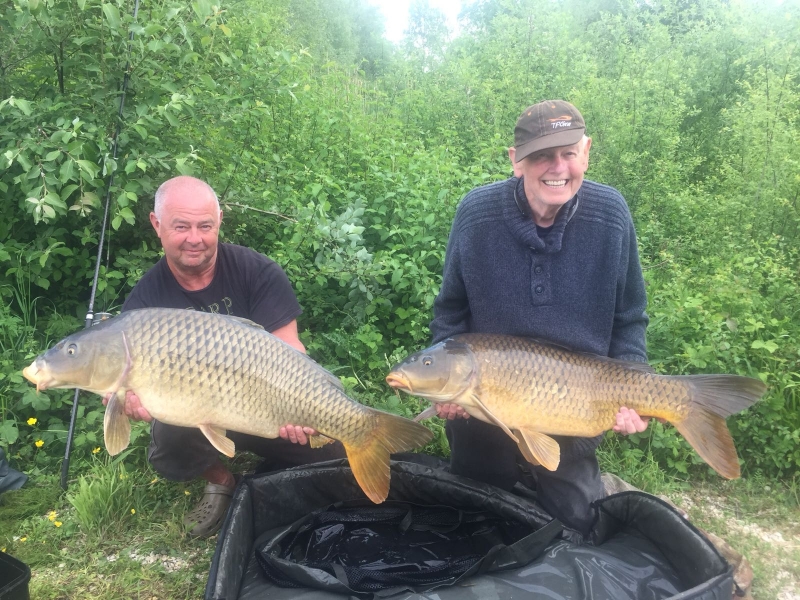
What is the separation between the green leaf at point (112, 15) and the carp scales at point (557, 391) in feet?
5.56

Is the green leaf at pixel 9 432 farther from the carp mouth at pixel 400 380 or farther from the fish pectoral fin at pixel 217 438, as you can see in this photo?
the carp mouth at pixel 400 380

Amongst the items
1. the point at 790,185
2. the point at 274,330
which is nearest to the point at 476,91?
the point at 790,185

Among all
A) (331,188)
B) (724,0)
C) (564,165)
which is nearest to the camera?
(564,165)

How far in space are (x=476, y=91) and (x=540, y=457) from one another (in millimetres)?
5073

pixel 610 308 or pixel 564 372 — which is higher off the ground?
pixel 610 308

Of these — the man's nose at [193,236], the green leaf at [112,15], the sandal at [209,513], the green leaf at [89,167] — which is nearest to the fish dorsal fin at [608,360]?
the man's nose at [193,236]

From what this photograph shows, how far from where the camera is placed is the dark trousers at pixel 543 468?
1866 millimetres

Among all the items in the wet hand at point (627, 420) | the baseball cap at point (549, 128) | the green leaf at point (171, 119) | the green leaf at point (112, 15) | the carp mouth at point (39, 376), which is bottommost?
the carp mouth at point (39, 376)

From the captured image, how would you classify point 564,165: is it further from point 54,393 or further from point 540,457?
point 54,393

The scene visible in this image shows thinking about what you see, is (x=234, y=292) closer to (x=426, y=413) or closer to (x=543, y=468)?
(x=426, y=413)

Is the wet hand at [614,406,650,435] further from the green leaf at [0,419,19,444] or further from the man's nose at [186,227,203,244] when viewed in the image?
the green leaf at [0,419,19,444]

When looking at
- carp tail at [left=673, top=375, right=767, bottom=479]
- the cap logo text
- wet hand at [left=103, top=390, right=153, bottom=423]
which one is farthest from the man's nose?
carp tail at [left=673, top=375, right=767, bottom=479]

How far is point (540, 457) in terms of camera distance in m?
1.58

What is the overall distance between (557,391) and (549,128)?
2.44 ft
